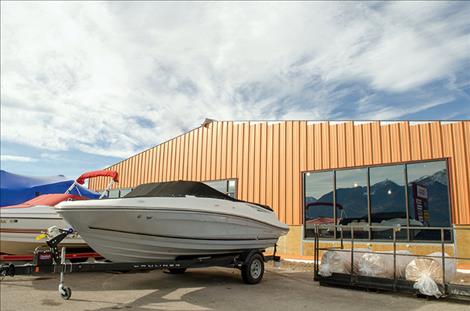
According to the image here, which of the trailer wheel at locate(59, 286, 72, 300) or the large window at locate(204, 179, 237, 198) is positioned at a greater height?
the large window at locate(204, 179, 237, 198)

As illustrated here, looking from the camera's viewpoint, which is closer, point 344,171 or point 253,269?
point 253,269

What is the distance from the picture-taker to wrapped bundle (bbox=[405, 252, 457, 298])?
600 centimetres

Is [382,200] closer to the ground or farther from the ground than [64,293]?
farther from the ground

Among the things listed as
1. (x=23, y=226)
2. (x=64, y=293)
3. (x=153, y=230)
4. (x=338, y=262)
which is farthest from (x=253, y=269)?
(x=23, y=226)

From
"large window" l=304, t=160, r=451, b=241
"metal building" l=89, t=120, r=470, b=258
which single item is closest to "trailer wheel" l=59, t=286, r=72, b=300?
"large window" l=304, t=160, r=451, b=241

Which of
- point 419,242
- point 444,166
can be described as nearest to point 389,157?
point 444,166

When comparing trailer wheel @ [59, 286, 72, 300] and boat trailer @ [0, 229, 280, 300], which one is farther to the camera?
trailer wheel @ [59, 286, 72, 300]

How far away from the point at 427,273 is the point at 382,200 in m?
4.13

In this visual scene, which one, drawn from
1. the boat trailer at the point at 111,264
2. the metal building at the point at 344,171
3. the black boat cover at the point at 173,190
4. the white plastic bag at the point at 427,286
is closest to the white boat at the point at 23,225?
the boat trailer at the point at 111,264

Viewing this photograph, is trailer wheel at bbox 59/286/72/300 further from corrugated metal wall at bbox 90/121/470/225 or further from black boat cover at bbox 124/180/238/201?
corrugated metal wall at bbox 90/121/470/225

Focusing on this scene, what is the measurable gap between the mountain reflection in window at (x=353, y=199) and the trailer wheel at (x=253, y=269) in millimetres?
3860

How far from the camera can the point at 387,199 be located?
1011cm

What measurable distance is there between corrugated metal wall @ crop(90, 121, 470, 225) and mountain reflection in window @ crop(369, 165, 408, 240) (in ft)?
1.08

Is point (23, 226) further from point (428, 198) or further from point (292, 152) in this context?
point (428, 198)
